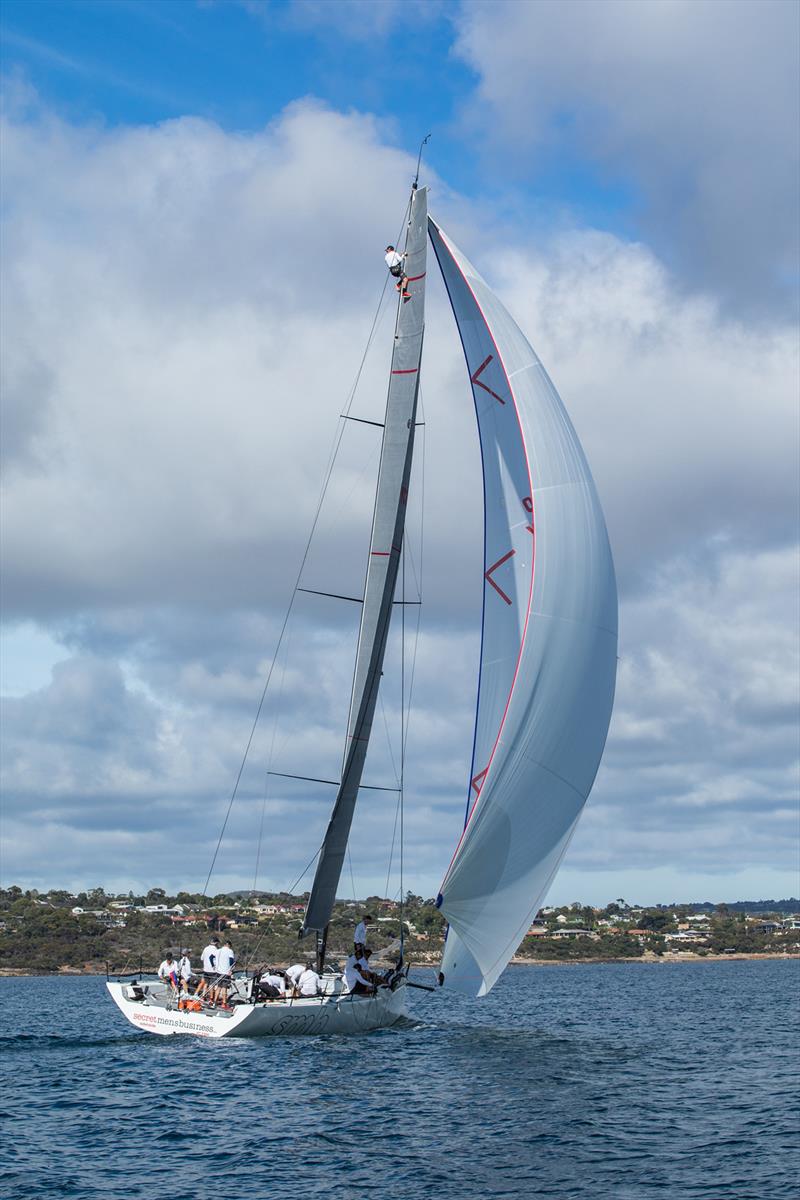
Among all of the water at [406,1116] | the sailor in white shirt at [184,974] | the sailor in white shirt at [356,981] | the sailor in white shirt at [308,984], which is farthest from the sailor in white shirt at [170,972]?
the sailor in white shirt at [356,981]

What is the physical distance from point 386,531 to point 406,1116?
13.2 metres

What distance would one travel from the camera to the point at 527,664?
2541cm

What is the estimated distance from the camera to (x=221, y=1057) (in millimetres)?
27719

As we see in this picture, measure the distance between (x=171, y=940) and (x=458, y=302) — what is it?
75.9 metres

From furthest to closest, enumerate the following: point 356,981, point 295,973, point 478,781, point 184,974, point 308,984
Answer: point 295,973 < point 356,981 < point 184,974 < point 308,984 < point 478,781

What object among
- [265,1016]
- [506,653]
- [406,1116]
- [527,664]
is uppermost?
[506,653]

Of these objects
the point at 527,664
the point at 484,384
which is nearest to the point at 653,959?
the point at 484,384

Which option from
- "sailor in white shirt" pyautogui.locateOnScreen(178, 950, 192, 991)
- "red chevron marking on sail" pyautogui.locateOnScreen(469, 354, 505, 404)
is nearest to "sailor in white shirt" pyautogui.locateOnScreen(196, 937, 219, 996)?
"sailor in white shirt" pyautogui.locateOnScreen(178, 950, 192, 991)

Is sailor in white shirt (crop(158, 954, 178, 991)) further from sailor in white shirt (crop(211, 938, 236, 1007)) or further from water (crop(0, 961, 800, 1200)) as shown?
water (crop(0, 961, 800, 1200))

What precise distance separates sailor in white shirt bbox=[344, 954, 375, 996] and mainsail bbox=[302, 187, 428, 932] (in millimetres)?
2531

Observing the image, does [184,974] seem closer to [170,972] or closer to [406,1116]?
[170,972]

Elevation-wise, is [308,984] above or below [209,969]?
below

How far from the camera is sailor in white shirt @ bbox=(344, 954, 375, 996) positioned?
Answer: 2933cm

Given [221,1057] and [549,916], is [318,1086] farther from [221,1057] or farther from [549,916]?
[549,916]
